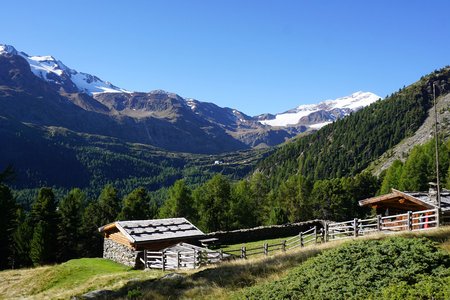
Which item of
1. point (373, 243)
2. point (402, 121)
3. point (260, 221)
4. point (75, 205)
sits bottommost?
point (260, 221)

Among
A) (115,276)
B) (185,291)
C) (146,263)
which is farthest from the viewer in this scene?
(146,263)

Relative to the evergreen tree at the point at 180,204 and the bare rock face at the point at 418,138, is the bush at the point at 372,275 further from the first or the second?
the bare rock face at the point at 418,138

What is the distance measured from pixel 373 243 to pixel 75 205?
2179 inches

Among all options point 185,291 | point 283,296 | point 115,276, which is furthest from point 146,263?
point 283,296

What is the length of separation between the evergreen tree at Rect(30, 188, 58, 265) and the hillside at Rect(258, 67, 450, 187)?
120176 mm

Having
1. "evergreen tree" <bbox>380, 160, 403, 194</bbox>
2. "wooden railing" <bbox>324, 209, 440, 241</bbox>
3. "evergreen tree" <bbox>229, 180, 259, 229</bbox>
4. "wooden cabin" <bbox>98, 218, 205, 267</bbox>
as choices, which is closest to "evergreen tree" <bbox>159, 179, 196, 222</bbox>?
"evergreen tree" <bbox>229, 180, 259, 229</bbox>

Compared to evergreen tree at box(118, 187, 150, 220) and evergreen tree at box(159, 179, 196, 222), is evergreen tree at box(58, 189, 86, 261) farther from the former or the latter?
evergreen tree at box(159, 179, 196, 222)

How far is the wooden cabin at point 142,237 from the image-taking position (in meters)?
37.6

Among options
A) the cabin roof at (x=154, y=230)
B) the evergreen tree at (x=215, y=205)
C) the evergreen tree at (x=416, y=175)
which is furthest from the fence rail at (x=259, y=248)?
the evergreen tree at (x=416, y=175)

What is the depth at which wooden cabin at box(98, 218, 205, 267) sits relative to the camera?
37619 mm

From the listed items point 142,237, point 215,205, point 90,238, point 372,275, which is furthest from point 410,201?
point 90,238

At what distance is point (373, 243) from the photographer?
13820 mm

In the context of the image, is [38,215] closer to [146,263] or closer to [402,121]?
[146,263]

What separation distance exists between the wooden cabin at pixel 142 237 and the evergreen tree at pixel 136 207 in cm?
2209
